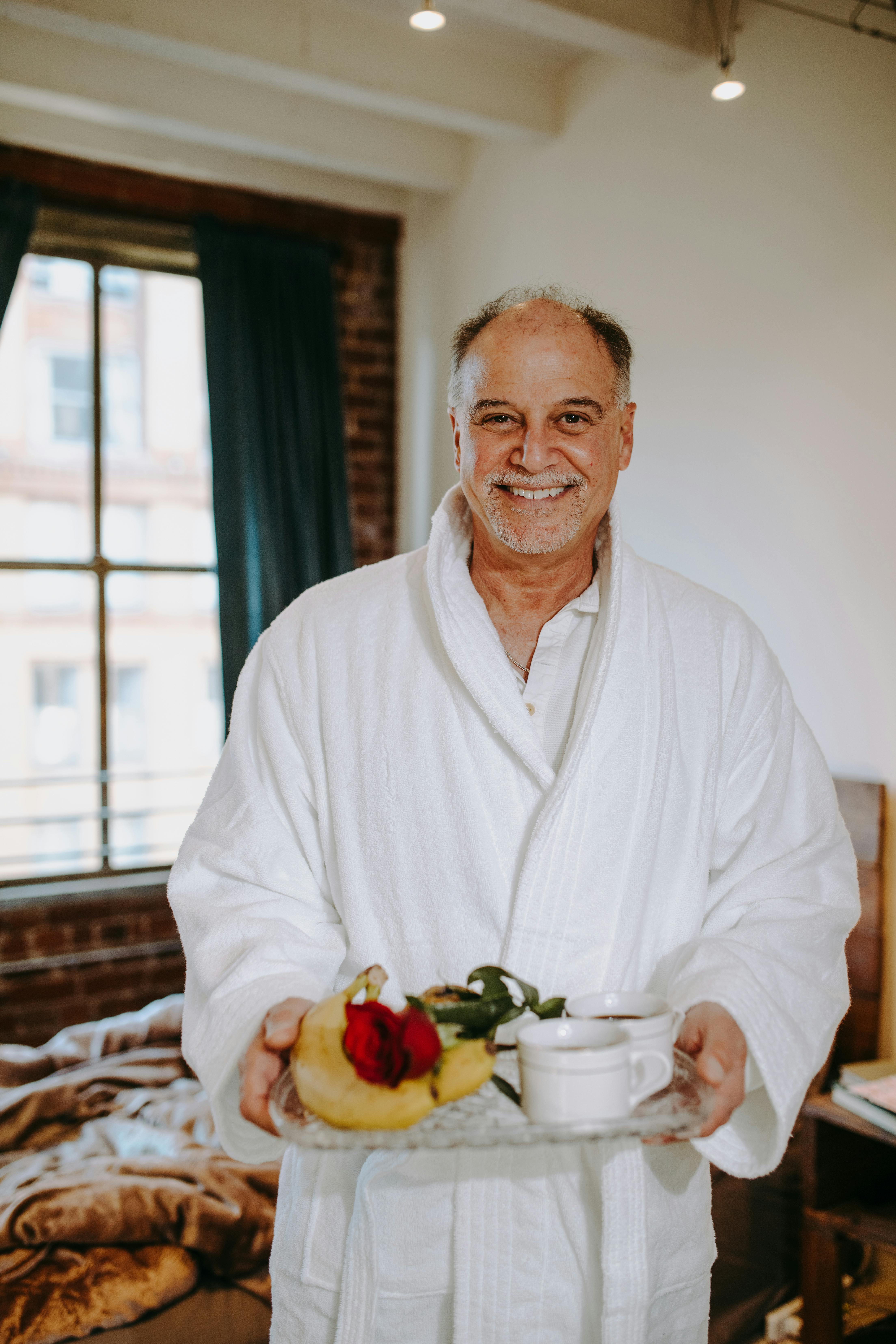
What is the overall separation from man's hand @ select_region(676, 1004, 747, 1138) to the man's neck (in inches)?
19.9

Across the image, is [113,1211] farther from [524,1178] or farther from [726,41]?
[726,41]

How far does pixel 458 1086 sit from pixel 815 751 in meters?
0.67

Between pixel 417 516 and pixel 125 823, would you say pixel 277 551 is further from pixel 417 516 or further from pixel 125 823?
pixel 125 823

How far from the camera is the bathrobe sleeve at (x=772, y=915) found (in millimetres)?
1066

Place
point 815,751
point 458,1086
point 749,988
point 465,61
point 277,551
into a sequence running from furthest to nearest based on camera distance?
point 277,551 → point 465,61 → point 815,751 → point 749,988 → point 458,1086

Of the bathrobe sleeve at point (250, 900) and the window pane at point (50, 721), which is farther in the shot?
the window pane at point (50, 721)

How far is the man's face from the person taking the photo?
4.17ft

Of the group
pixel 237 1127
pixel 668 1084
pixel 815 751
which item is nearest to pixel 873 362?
pixel 815 751

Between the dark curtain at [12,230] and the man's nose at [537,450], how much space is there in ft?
9.14

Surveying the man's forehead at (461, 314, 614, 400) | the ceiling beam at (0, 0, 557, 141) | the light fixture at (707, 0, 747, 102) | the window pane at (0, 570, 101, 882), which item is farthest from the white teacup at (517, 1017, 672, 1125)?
the window pane at (0, 570, 101, 882)

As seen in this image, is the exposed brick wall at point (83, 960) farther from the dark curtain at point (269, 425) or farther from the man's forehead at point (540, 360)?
the man's forehead at point (540, 360)

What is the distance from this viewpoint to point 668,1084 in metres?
0.93

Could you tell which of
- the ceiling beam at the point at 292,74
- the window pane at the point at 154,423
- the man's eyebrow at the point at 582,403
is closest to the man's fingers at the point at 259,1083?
the man's eyebrow at the point at 582,403

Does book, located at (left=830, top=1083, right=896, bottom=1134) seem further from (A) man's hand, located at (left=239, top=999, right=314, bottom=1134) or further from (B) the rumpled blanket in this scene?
(A) man's hand, located at (left=239, top=999, right=314, bottom=1134)
